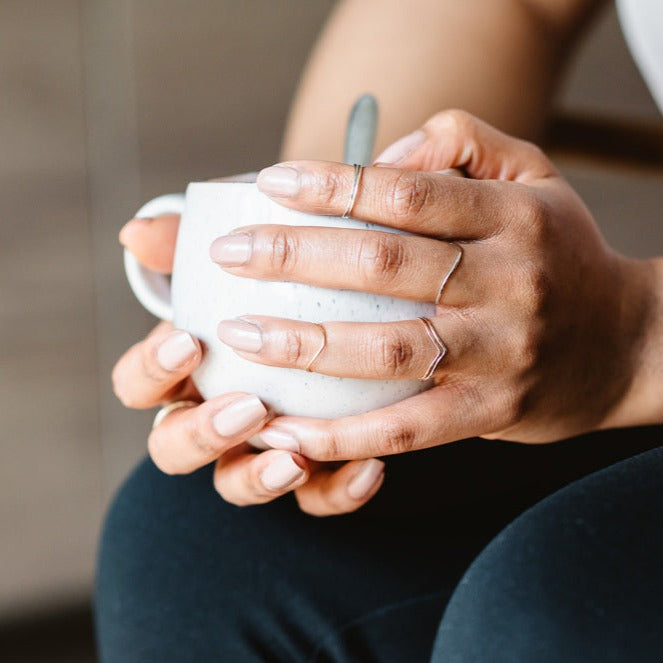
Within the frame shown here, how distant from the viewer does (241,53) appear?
44.9 inches

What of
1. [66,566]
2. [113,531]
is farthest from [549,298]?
[66,566]

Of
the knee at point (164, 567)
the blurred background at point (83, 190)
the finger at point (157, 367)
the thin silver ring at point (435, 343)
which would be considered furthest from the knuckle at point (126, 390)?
the blurred background at point (83, 190)

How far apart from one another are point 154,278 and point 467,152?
220 mm

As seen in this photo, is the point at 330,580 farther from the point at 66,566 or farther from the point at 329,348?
the point at 66,566

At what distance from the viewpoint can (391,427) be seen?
398 millimetres

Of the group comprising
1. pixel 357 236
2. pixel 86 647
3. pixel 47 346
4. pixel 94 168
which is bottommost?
pixel 86 647

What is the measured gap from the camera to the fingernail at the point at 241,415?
398 mm

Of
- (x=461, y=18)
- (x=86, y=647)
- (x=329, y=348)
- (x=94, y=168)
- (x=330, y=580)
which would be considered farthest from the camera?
(x=86, y=647)

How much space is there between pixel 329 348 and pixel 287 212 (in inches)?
2.7

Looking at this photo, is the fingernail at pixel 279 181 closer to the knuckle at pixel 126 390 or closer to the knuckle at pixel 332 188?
the knuckle at pixel 332 188

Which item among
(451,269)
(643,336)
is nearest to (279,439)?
(451,269)

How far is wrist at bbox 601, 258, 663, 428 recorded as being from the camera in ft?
1.63

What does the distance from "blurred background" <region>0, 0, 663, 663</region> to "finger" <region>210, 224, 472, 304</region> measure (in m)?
0.80

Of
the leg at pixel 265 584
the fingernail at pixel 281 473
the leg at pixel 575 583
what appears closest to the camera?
the leg at pixel 575 583
